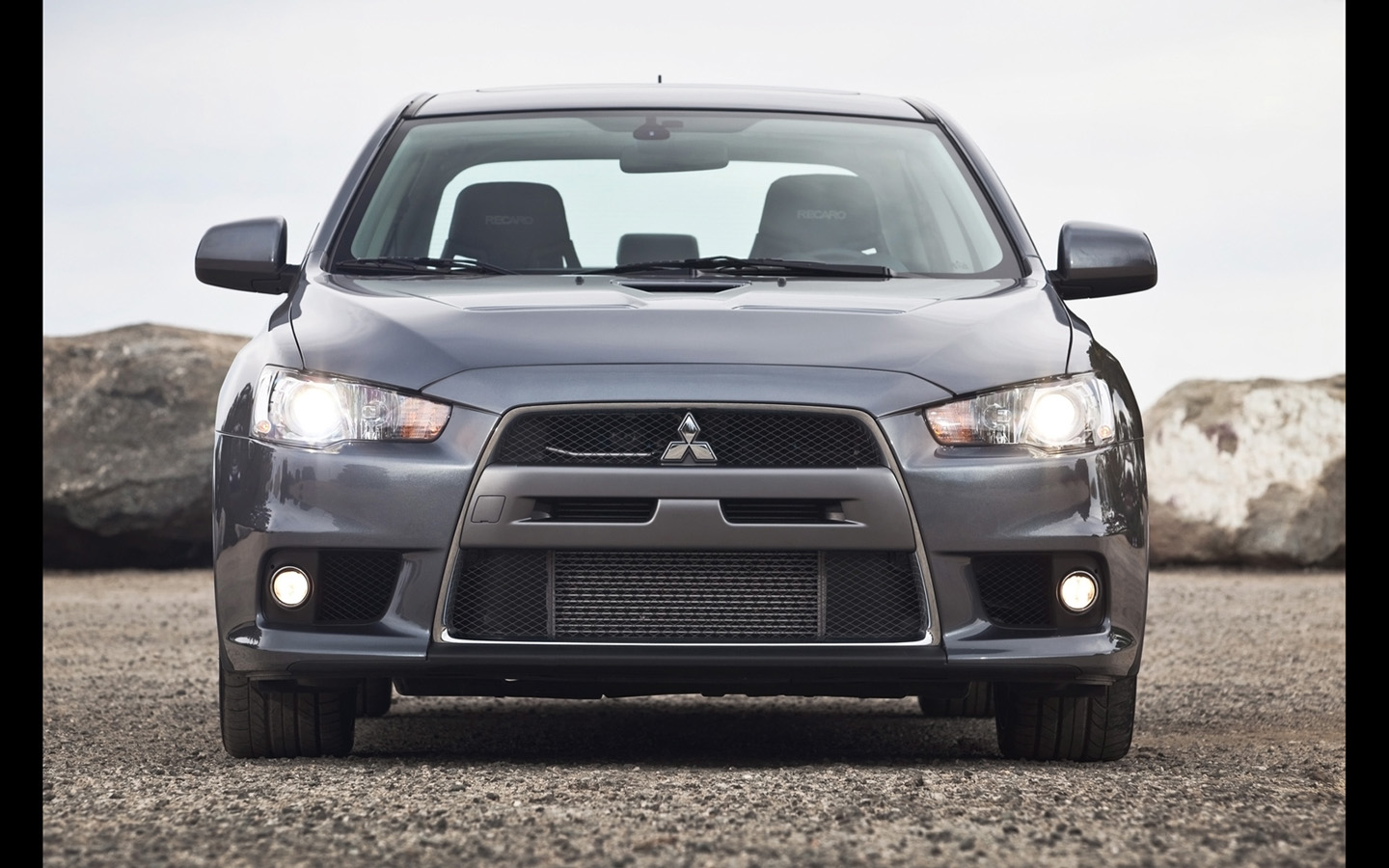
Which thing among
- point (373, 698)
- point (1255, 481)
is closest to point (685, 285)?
point (373, 698)

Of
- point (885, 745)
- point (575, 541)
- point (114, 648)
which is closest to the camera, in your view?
point (575, 541)

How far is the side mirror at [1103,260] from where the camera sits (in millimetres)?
5047

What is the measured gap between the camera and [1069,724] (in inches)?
178

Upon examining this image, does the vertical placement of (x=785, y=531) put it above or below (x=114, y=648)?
above

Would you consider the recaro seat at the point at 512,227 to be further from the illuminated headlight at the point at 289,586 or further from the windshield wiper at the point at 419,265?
the illuminated headlight at the point at 289,586

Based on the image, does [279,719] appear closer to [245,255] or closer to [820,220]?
[245,255]

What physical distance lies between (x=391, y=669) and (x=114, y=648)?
5263mm

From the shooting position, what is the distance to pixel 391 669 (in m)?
4.13

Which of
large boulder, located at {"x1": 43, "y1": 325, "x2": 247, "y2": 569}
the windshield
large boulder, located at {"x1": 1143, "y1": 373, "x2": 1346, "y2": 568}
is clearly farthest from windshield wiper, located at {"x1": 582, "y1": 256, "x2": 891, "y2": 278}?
large boulder, located at {"x1": 1143, "y1": 373, "x2": 1346, "y2": 568}

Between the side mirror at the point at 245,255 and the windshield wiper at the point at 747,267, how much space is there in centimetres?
90

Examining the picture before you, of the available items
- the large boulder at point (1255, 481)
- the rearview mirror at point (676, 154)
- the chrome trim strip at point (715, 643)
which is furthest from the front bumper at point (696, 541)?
the large boulder at point (1255, 481)

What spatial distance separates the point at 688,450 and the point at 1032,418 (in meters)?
0.82
